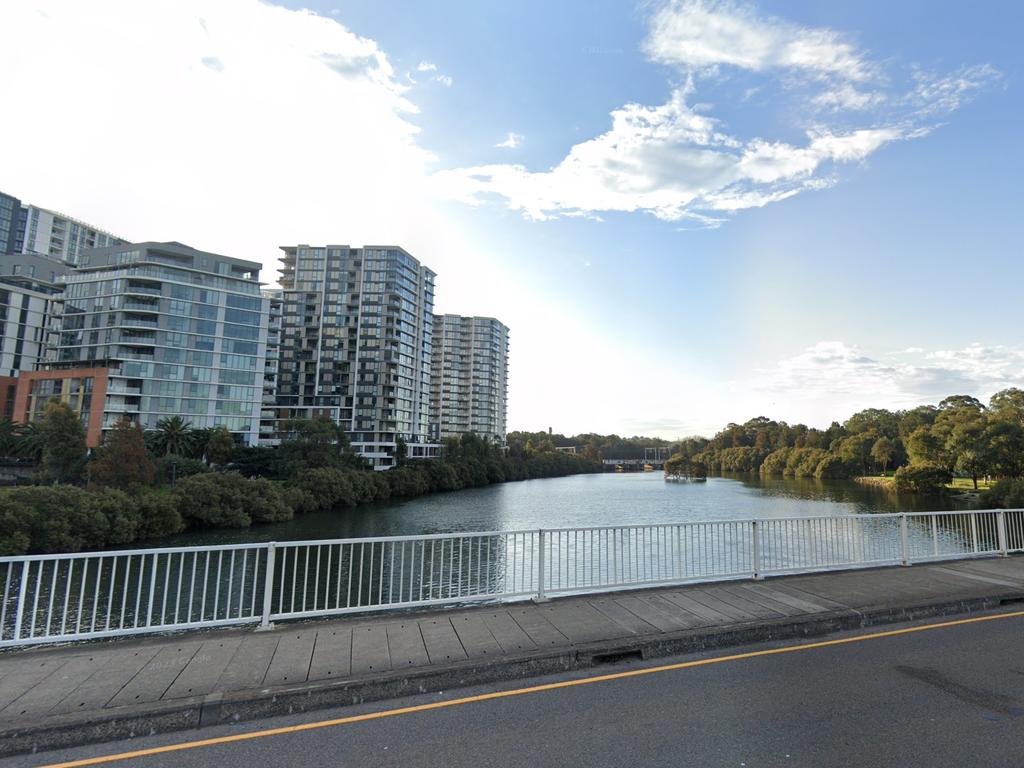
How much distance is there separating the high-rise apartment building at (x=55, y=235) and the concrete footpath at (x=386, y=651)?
506 feet

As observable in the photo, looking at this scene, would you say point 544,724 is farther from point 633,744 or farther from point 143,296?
point 143,296

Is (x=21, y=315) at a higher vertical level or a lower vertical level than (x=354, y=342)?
higher

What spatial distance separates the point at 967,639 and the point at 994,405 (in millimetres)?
90103

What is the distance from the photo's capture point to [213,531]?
36125 millimetres

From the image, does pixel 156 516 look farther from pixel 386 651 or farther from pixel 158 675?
pixel 386 651

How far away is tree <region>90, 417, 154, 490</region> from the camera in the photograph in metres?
36.2

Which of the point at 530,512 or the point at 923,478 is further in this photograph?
the point at 923,478

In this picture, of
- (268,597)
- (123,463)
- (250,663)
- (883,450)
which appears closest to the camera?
(250,663)

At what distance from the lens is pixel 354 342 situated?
9381cm

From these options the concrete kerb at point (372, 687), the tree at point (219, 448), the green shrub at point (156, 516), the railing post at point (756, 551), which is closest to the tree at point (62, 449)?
the green shrub at point (156, 516)

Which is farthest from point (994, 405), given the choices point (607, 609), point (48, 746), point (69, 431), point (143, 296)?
point (143, 296)

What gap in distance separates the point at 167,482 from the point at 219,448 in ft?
41.9

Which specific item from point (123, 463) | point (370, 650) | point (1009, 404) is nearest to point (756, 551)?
point (370, 650)

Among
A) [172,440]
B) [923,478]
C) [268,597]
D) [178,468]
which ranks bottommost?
[178,468]
